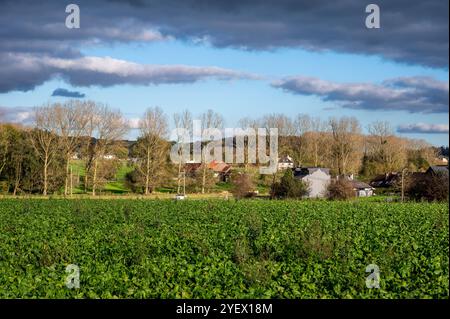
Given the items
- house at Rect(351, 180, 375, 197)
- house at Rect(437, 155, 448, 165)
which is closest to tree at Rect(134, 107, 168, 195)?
house at Rect(351, 180, 375, 197)

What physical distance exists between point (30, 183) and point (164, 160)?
56.1ft

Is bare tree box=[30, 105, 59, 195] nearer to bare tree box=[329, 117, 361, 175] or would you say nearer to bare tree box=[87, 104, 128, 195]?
bare tree box=[87, 104, 128, 195]

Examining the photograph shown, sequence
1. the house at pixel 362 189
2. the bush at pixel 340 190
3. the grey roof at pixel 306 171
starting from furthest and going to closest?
the house at pixel 362 189
the grey roof at pixel 306 171
the bush at pixel 340 190

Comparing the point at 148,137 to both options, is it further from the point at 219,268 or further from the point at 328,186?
the point at 219,268

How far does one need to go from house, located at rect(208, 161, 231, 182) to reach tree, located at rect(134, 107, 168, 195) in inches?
416

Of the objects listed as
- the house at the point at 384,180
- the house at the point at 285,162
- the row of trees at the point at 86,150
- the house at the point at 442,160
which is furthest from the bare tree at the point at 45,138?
the house at the point at 442,160

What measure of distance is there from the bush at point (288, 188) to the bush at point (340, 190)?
10.9 feet

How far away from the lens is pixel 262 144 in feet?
295

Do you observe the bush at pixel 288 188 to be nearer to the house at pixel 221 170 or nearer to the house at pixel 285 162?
the house at pixel 221 170

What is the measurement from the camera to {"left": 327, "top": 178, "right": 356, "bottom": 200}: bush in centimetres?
6544

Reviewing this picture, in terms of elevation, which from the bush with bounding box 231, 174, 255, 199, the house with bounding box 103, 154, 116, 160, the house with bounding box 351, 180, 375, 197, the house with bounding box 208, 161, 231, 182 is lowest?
the house with bounding box 351, 180, 375, 197

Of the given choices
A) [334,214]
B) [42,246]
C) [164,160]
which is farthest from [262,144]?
[42,246]

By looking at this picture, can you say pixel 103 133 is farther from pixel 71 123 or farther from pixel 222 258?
pixel 222 258

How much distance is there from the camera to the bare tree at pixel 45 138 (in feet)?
228
